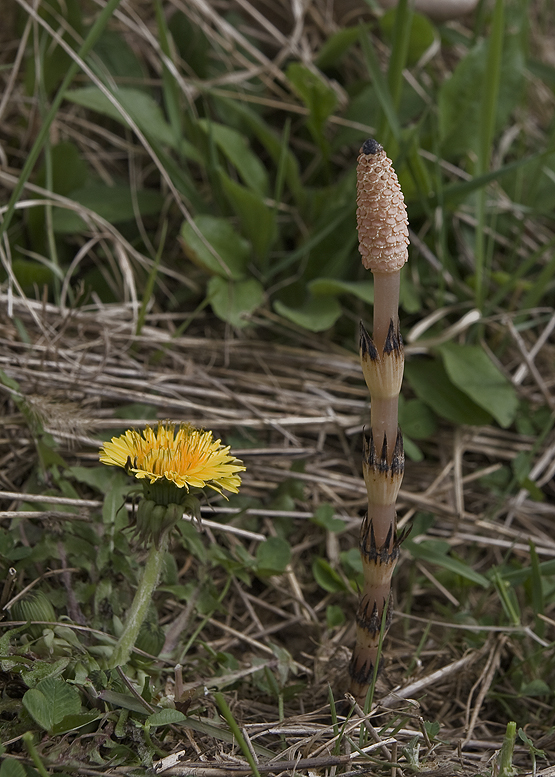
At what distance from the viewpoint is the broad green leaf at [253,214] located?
6.86 ft

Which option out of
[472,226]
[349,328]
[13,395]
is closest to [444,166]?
[472,226]

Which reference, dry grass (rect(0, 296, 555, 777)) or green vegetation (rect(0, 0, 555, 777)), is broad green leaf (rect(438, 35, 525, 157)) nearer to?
green vegetation (rect(0, 0, 555, 777))

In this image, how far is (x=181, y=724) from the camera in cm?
118

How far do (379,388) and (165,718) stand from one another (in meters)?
0.62

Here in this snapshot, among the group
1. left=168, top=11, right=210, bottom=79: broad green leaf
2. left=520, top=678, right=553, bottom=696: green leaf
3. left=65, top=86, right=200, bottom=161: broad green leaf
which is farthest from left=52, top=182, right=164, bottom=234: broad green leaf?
left=520, top=678, right=553, bottom=696: green leaf

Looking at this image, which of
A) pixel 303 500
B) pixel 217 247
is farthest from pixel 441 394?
pixel 217 247

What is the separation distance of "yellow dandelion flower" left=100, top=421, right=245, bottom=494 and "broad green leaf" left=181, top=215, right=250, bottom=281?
0.93m

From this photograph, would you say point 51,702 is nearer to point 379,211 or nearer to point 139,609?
point 139,609

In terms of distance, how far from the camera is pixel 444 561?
163 centimetres

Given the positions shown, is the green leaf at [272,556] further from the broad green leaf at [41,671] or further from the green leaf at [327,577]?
the broad green leaf at [41,671]

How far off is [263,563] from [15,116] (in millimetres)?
1755

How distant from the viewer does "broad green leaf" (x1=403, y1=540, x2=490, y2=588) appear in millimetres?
1615

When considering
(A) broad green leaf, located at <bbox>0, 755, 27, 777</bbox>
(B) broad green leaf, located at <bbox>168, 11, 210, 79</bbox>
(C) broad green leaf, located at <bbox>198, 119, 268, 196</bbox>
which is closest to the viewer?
(A) broad green leaf, located at <bbox>0, 755, 27, 777</bbox>

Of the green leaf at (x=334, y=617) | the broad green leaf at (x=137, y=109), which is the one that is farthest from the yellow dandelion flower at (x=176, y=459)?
the broad green leaf at (x=137, y=109)
